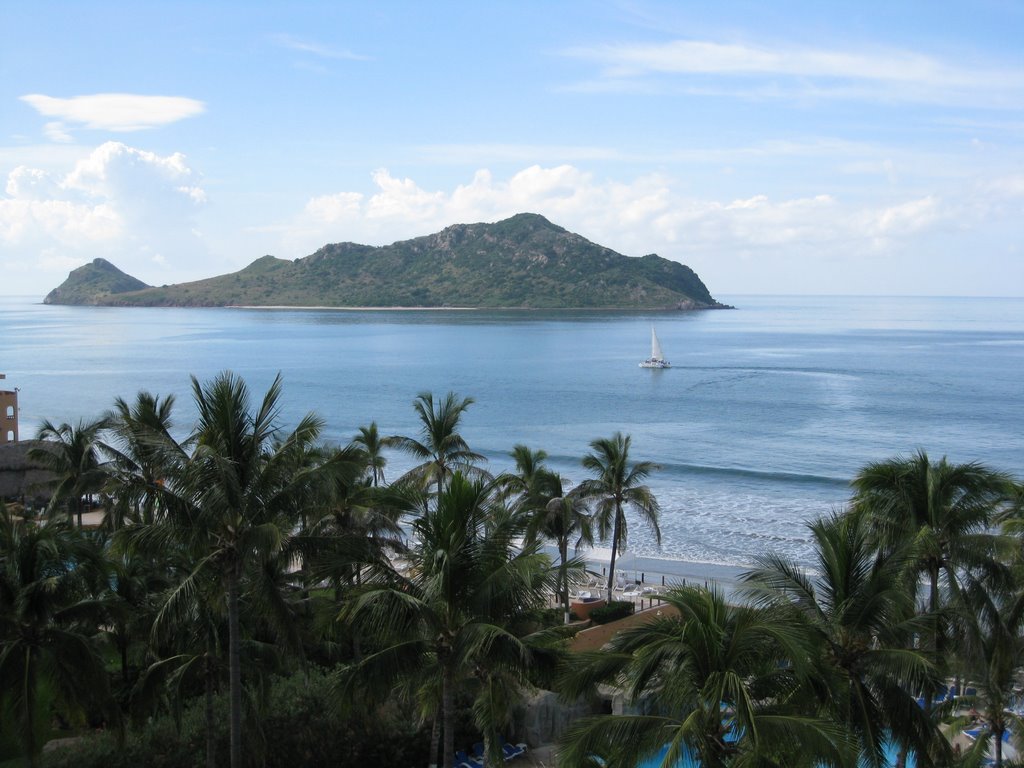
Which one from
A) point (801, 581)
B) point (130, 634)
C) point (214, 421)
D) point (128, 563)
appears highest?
point (214, 421)

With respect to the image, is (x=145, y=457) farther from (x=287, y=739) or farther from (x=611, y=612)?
(x=611, y=612)

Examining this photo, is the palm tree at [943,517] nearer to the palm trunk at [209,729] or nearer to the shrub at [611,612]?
the palm trunk at [209,729]

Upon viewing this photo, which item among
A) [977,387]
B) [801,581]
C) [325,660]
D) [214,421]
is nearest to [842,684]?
[801,581]

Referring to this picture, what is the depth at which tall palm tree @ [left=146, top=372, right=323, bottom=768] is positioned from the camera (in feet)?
42.5

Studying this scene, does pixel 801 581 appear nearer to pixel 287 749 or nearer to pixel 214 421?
pixel 214 421

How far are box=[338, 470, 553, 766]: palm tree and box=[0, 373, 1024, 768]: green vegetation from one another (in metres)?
0.04

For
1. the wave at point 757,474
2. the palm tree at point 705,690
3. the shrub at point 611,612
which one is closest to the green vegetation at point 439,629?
the palm tree at point 705,690

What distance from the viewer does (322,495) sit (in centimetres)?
1372

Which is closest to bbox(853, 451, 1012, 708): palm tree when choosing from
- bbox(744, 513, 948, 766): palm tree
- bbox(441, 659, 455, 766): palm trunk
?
bbox(744, 513, 948, 766): palm tree

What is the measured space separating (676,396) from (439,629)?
87418mm

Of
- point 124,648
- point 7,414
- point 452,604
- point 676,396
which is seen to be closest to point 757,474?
point 676,396

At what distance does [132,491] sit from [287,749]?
6.81 meters

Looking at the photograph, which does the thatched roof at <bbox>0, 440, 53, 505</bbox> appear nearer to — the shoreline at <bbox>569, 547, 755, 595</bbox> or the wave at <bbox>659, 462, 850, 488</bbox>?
the shoreline at <bbox>569, 547, 755, 595</bbox>

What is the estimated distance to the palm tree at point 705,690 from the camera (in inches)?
381
